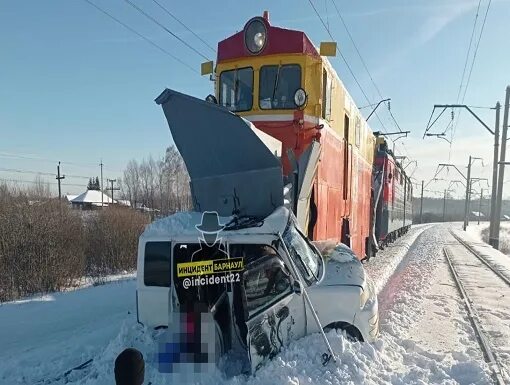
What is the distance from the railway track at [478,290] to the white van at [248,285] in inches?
79.3

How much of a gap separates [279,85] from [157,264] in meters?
4.27

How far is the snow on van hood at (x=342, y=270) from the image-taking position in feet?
16.6

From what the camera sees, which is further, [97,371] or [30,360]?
[30,360]

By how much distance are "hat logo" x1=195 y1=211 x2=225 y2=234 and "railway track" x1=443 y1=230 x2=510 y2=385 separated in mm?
3532

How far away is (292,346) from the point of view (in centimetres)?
462

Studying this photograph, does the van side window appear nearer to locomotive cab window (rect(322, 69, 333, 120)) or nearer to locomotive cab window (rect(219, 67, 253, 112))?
locomotive cab window (rect(219, 67, 253, 112))

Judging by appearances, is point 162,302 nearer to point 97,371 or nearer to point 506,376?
point 97,371

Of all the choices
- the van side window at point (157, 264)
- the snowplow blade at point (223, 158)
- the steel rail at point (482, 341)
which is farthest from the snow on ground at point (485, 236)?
the van side window at point (157, 264)

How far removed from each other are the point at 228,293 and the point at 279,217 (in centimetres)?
99

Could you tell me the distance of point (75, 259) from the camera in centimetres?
1683

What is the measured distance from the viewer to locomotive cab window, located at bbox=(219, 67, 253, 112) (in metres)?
8.18

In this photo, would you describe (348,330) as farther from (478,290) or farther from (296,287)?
(478,290)

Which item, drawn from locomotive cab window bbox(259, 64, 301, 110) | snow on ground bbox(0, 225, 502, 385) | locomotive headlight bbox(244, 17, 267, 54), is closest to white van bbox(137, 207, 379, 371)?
snow on ground bbox(0, 225, 502, 385)

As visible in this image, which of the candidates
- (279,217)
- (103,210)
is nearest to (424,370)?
(279,217)
